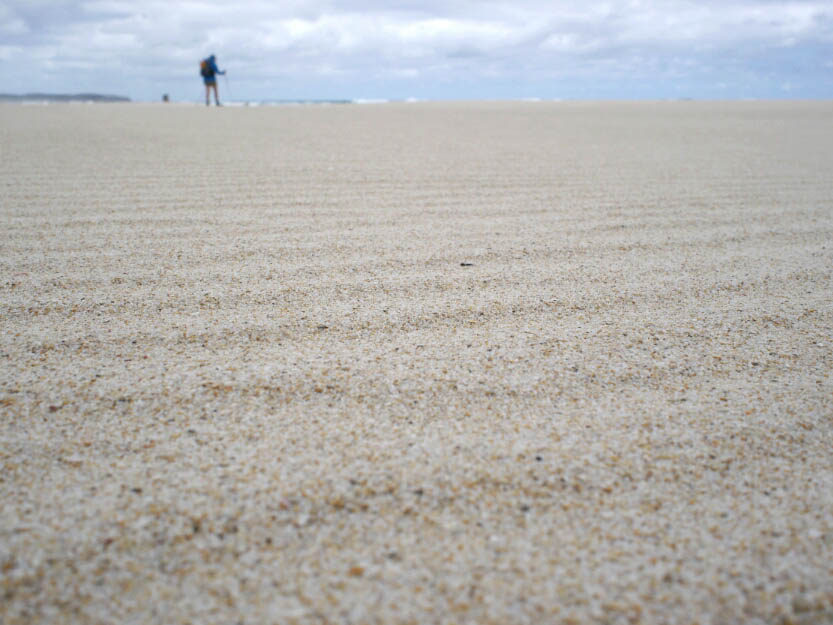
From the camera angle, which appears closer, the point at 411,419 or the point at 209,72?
the point at 411,419

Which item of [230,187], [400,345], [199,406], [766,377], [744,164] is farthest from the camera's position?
[744,164]

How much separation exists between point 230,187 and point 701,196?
3163 mm

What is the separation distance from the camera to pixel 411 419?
127cm

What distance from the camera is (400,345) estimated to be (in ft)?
5.27

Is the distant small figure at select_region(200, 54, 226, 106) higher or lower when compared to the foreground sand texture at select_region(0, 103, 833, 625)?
higher

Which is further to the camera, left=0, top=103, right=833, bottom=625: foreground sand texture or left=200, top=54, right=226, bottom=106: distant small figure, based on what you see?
left=200, top=54, right=226, bottom=106: distant small figure

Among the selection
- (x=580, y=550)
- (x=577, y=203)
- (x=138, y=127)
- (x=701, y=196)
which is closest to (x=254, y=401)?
(x=580, y=550)

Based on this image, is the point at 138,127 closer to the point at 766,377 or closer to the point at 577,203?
the point at 577,203

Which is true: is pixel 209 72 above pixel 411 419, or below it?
above

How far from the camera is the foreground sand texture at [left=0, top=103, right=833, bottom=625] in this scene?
0.88 m

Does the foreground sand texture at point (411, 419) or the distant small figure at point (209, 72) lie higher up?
the distant small figure at point (209, 72)

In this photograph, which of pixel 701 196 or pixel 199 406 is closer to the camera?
pixel 199 406

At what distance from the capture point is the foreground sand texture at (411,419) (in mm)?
875

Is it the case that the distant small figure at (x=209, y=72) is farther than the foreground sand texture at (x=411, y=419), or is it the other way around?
the distant small figure at (x=209, y=72)
